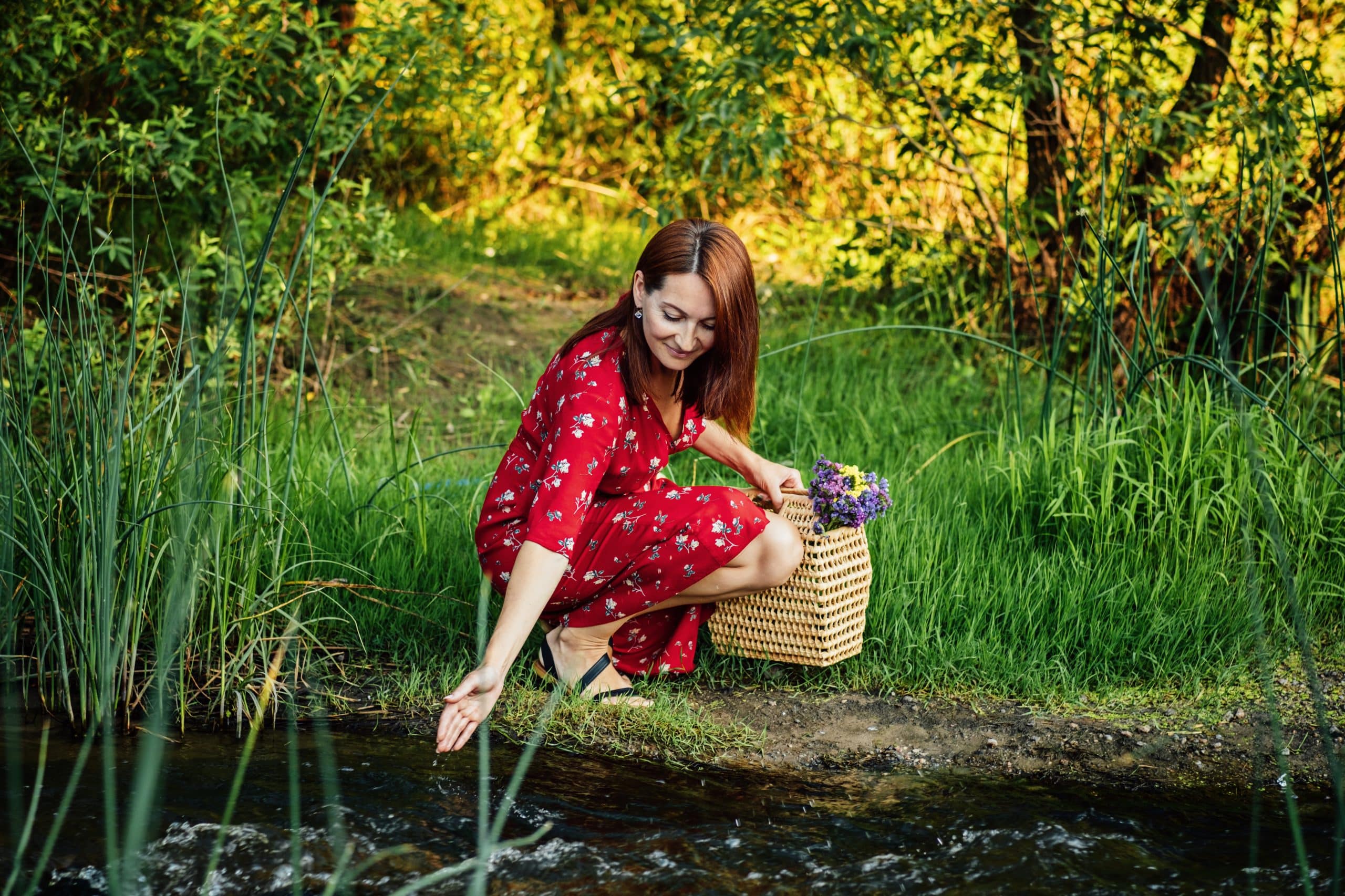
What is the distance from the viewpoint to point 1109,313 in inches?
137

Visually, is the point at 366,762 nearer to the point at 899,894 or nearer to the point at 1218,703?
the point at 899,894

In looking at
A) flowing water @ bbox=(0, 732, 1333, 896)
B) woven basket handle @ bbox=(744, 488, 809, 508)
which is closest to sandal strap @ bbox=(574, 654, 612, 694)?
flowing water @ bbox=(0, 732, 1333, 896)

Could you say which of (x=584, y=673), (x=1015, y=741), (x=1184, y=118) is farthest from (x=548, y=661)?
(x=1184, y=118)

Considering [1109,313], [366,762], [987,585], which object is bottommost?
[366,762]

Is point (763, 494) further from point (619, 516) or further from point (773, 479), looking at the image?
Answer: point (619, 516)

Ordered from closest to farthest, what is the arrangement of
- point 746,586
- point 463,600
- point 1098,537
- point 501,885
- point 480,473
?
point 501,885 < point 746,586 < point 463,600 < point 1098,537 < point 480,473

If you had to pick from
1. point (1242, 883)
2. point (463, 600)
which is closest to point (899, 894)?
point (1242, 883)

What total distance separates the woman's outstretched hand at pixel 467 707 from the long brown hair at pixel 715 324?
82 centimetres

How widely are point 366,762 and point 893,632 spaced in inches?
50.1

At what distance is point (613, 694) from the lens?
2.90 meters

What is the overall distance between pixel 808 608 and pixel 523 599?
83cm

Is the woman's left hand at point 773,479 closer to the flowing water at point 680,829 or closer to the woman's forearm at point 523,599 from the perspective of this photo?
the flowing water at point 680,829

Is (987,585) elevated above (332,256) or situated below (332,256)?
below

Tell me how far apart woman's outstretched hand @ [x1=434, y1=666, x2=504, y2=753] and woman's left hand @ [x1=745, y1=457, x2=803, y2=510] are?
44.5 inches
